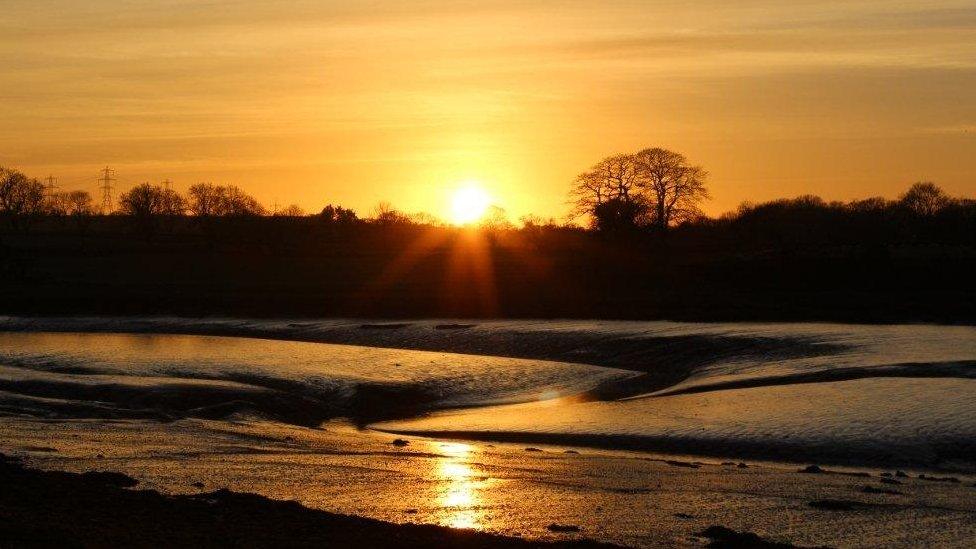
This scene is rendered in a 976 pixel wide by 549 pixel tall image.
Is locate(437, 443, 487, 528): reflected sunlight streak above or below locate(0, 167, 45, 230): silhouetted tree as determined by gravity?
below

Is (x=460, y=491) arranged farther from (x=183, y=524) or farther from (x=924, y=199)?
(x=924, y=199)

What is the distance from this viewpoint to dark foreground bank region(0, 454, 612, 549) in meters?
13.1

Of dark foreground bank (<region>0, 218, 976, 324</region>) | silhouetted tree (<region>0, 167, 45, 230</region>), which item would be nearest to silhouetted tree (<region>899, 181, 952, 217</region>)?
dark foreground bank (<region>0, 218, 976, 324</region>)

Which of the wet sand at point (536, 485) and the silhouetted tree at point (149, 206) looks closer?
the wet sand at point (536, 485)

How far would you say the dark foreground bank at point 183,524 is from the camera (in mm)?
13102

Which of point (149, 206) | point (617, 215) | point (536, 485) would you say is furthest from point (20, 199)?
point (536, 485)

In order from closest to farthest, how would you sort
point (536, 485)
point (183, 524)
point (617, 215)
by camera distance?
point (183, 524)
point (536, 485)
point (617, 215)

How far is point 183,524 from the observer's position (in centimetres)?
1406

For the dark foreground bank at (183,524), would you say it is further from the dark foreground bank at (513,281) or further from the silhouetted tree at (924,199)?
the silhouetted tree at (924,199)

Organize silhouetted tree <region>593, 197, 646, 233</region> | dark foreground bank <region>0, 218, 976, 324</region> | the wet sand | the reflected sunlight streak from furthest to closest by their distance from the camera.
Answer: silhouetted tree <region>593, 197, 646, 233</region>
dark foreground bank <region>0, 218, 976, 324</region>
the reflected sunlight streak
the wet sand

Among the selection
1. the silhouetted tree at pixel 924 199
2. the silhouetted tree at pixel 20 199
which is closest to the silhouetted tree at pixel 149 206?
the silhouetted tree at pixel 20 199

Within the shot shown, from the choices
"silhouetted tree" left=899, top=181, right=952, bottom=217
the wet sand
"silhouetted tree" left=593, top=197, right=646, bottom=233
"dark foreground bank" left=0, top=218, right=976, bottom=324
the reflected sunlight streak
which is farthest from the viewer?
"silhouetted tree" left=899, top=181, right=952, bottom=217

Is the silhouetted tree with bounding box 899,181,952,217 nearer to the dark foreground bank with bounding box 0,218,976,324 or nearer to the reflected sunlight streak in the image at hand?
the dark foreground bank with bounding box 0,218,976,324

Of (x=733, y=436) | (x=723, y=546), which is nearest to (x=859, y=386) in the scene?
(x=733, y=436)
